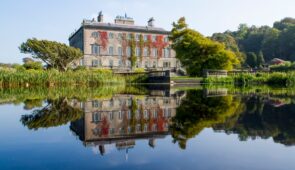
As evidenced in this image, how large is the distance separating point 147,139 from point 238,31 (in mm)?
88589

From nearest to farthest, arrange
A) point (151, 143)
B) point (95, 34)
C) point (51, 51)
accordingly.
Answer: point (151, 143) → point (51, 51) → point (95, 34)

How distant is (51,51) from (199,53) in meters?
17.9

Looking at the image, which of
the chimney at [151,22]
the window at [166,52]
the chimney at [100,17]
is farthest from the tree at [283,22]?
the chimney at [100,17]

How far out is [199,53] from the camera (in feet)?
121

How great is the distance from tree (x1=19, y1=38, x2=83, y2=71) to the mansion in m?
7.28

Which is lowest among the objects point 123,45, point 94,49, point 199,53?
point 199,53

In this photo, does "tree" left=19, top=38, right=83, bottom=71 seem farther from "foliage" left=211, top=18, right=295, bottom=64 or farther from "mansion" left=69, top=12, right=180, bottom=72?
"foliage" left=211, top=18, right=295, bottom=64

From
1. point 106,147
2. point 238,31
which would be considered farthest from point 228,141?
point 238,31

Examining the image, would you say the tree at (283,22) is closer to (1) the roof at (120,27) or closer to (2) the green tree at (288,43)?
(2) the green tree at (288,43)

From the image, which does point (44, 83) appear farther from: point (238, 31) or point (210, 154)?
point (238, 31)

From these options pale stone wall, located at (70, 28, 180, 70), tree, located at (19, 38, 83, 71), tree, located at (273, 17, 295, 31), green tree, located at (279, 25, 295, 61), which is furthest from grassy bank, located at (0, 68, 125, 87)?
tree, located at (273, 17, 295, 31)

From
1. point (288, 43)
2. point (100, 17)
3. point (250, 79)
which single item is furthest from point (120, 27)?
point (288, 43)

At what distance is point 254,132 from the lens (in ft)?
17.2

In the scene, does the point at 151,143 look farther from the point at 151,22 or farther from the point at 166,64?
the point at 151,22
